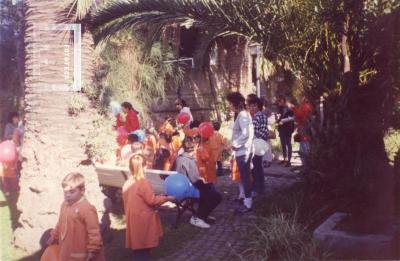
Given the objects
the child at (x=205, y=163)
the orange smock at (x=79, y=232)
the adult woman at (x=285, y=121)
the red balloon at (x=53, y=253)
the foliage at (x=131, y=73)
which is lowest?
the red balloon at (x=53, y=253)

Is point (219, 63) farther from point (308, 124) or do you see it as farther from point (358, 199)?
point (358, 199)

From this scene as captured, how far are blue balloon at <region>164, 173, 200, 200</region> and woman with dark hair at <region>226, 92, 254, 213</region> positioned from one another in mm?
1149

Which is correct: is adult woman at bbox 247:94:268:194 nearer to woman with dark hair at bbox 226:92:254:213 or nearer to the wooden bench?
woman with dark hair at bbox 226:92:254:213

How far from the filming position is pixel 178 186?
19.4 ft

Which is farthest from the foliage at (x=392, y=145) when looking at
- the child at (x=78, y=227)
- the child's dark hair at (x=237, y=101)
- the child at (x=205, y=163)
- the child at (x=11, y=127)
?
the child at (x=11, y=127)

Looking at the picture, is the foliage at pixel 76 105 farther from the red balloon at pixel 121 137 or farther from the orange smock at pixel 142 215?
the red balloon at pixel 121 137

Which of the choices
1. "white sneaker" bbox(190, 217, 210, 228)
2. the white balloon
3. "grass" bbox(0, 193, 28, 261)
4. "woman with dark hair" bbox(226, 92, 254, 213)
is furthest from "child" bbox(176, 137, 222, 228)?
"grass" bbox(0, 193, 28, 261)

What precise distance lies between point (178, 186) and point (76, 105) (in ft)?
5.68

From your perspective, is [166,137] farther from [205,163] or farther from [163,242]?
[163,242]

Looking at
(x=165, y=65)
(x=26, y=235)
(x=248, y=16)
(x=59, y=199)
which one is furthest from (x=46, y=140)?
(x=165, y=65)

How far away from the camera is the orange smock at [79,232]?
373cm

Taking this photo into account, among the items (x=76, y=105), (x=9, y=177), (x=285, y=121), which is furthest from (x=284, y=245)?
(x=9, y=177)

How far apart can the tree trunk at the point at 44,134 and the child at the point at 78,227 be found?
227cm

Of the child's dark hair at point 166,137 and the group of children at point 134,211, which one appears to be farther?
the child's dark hair at point 166,137
